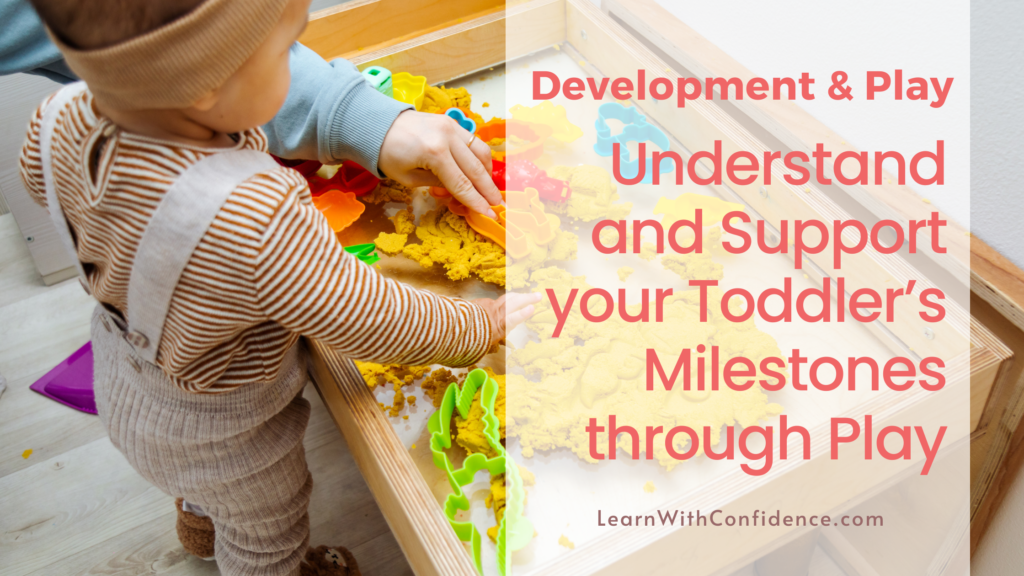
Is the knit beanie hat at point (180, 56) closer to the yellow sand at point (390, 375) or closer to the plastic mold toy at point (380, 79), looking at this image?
the yellow sand at point (390, 375)

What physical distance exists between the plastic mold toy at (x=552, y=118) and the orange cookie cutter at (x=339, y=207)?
24cm

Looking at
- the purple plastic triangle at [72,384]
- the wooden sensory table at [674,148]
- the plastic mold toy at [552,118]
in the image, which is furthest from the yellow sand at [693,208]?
the purple plastic triangle at [72,384]

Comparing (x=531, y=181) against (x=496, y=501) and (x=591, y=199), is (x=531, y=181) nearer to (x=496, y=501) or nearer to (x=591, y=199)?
(x=591, y=199)

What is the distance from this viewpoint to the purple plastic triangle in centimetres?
131

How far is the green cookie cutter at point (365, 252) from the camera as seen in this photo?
2.76 feet

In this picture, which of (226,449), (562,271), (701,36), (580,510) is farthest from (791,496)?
(701,36)

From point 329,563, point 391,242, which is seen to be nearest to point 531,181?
point 391,242

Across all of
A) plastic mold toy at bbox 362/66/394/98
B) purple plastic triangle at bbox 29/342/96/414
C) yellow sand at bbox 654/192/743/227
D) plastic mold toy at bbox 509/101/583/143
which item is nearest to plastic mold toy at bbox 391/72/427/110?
plastic mold toy at bbox 362/66/394/98

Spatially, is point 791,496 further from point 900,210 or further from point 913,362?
point 900,210

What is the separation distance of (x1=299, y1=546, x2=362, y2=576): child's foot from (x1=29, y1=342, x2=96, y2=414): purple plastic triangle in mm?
535

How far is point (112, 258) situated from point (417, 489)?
0.99ft

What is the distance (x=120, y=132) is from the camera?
0.51 meters

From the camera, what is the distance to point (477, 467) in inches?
26.5

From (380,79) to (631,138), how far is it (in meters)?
0.33
